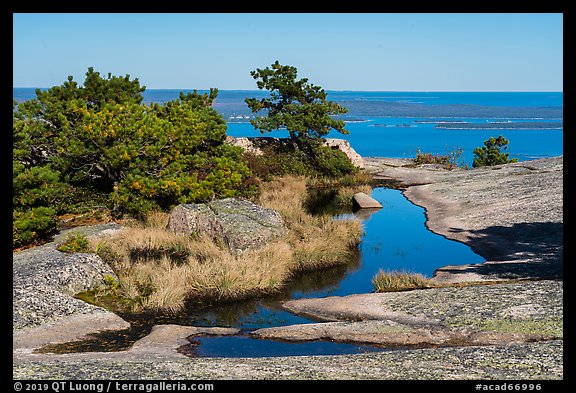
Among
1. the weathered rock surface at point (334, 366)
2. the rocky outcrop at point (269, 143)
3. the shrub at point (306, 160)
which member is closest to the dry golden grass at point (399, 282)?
the weathered rock surface at point (334, 366)

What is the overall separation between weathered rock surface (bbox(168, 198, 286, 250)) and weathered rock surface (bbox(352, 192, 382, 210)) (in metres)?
11.6

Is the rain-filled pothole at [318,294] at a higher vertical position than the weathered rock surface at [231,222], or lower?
lower

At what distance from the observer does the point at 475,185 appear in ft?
135

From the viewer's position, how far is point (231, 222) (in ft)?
81.6

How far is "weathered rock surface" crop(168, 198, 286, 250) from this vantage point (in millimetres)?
23953

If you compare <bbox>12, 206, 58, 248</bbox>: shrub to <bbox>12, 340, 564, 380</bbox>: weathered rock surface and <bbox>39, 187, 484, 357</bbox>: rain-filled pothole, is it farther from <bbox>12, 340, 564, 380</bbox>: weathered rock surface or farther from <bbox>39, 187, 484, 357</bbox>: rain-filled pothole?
<bbox>12, 340, 564, 380</bbox>: weathered rock surface

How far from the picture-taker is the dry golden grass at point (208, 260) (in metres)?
18.8

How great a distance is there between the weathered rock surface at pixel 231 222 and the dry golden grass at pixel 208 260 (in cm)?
55

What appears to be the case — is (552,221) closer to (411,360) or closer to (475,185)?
(475,185)

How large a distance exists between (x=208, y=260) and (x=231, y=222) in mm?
4148

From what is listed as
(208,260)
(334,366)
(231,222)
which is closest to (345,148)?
(231,222)

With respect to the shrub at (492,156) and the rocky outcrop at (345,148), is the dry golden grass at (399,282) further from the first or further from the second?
the shrub at (492,156)

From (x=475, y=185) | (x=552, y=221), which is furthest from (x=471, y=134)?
(x=552, y=221)

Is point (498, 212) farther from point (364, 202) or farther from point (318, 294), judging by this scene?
point (318, 294)
